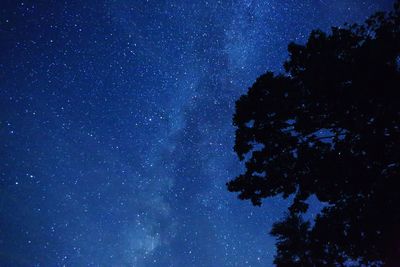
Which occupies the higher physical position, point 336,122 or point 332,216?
point 336,122

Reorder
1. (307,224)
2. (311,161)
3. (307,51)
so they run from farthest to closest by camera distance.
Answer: (307,224)
(307,51)
(311,161)

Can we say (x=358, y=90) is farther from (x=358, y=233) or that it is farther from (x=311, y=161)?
(x=358, y=233)

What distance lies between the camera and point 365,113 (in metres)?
8.16

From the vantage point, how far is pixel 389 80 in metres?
7.94

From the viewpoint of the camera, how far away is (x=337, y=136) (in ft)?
28.2

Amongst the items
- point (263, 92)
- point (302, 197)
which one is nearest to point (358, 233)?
point (302, 197)

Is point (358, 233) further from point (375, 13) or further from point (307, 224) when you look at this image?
point (307, 224)

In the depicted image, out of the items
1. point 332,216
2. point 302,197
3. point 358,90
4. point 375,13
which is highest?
point 375,13

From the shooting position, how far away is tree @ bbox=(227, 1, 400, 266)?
7.75 meters

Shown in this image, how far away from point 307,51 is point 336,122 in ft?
8.11

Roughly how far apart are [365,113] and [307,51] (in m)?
2.66

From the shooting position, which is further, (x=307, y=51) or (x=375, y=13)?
(x=307, y=51)

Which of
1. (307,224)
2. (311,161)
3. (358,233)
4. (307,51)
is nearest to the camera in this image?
(358,233)

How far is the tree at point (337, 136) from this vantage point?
25.4ft
